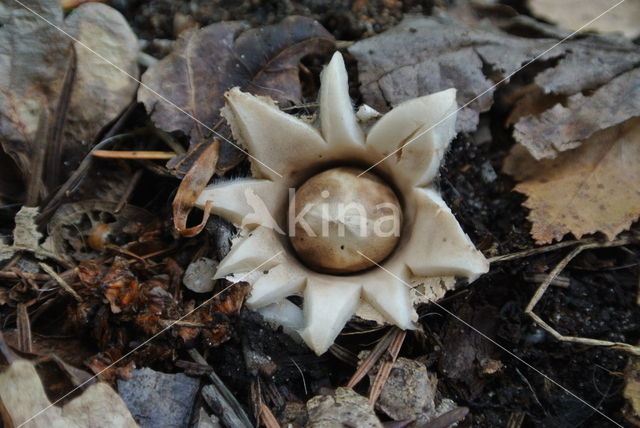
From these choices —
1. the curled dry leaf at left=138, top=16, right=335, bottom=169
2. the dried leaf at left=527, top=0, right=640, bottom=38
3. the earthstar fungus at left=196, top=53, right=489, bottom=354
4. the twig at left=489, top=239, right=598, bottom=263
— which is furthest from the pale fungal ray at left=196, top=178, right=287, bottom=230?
the dried leaf at left=527, top=0, right=640, bottom=38

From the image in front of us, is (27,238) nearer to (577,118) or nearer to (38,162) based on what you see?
(38,162)

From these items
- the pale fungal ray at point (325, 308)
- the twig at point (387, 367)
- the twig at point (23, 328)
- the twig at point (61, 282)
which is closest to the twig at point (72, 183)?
the twig at point (61, 282)

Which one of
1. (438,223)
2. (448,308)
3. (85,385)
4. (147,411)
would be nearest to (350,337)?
(448,308)

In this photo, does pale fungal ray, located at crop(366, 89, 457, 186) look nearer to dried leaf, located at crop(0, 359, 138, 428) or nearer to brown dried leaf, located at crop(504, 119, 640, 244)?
brown dried leaf, located at crop(504, 119, 640, 244)

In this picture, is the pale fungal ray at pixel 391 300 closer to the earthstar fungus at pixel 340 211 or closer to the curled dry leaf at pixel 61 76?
the earthstar fungus at pixel 340 211

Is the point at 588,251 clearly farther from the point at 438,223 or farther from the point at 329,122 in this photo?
the point at 329,122

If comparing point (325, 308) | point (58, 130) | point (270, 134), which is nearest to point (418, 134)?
point (270, 134)

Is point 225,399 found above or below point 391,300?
below
